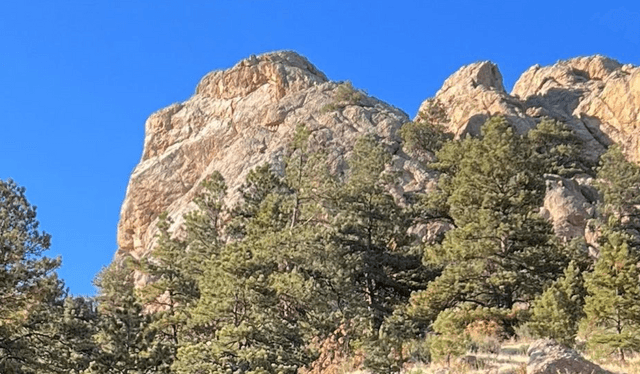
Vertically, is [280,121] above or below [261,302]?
above

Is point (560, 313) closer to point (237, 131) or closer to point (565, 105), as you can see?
point (237, 131)

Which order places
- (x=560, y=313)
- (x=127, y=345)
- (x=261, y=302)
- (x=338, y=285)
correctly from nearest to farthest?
(x=560, y=313), (x=127, y=345), (x=261, y=302), (x=338, y=285)

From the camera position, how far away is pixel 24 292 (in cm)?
1758

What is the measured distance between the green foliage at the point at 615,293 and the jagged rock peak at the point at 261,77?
50727mm

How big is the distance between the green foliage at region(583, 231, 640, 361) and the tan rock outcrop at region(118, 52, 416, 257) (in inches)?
1308

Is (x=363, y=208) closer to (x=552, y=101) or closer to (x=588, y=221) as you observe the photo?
(x=588, y=221)

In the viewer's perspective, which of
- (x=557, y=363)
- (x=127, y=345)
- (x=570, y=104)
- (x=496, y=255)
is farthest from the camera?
(x=570, y=104)

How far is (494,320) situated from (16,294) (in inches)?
559

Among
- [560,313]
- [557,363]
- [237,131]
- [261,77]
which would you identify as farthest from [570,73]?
[557,363]

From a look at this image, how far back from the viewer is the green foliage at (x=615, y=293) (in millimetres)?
13523

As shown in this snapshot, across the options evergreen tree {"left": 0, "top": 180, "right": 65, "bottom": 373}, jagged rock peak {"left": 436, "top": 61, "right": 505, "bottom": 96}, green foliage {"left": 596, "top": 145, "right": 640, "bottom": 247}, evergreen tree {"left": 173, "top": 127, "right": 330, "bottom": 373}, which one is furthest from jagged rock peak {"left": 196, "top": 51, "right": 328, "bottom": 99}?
evergreen tree {"left": 0, "top": 180, "right": 65, "bottom": 373}

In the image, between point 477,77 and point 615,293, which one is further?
point 477,77

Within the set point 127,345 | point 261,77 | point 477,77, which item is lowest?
point 127,345

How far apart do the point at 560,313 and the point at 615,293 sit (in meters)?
1.75
